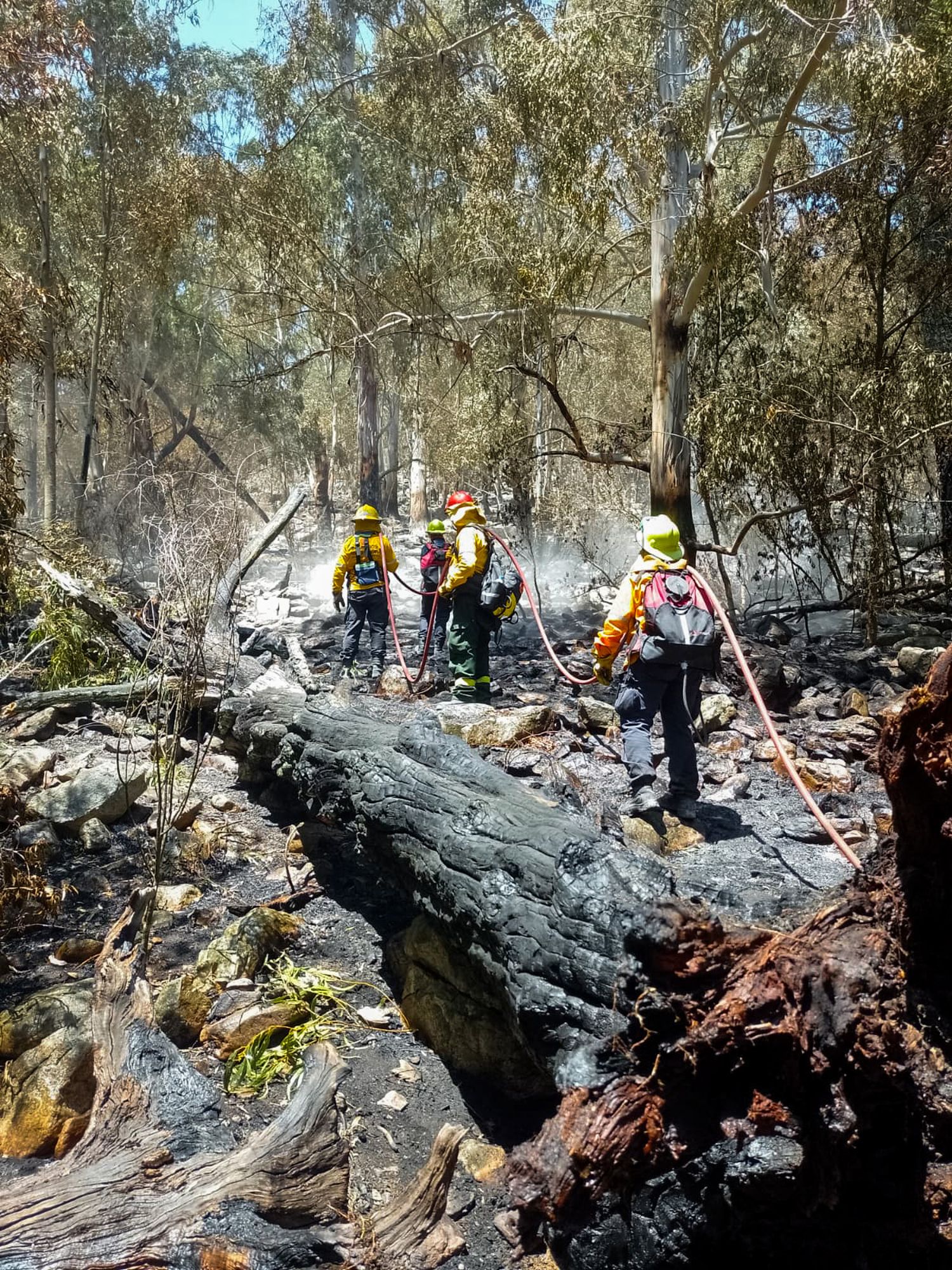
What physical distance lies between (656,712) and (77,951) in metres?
3.23

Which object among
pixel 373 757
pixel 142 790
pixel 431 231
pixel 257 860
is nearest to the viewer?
pixel 373 757

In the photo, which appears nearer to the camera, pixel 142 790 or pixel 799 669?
pixel 142 790

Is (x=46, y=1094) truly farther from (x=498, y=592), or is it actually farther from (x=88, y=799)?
(x=498, y=592)

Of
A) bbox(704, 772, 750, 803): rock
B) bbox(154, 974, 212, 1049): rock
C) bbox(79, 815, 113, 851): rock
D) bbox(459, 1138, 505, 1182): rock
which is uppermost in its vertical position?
bbox(704, 772, 750, 803): rock

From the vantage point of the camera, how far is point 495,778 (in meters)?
4.25

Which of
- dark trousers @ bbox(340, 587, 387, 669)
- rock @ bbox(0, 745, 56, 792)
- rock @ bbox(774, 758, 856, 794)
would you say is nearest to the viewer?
rock @ bbox(0, 745, 56, 792)

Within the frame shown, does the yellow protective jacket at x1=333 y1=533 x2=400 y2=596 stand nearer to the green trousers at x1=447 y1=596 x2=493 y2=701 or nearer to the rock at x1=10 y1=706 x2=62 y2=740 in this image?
the green trousers at x1=447 y1=596 x2=493 y2=701

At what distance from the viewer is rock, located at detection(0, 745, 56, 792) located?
5.82 meters

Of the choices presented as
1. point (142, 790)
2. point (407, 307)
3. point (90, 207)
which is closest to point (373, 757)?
point (142, 790)

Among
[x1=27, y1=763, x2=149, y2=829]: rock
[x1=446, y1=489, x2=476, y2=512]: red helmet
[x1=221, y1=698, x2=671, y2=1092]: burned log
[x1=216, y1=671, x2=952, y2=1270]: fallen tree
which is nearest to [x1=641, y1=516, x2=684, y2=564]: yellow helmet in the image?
[x1=221, y1=698, x2=671, y2=1092]: burned log

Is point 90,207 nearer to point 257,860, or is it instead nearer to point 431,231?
point 431,231

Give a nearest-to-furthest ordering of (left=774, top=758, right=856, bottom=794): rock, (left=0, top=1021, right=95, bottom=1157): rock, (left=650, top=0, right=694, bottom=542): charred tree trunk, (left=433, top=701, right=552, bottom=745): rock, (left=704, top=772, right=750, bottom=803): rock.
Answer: (left=0, top=1021, right=95, bottom=1157): rock
(left=704, top=772, right=750, bottom=803): rock
(left=774, top=758, right=856, bottom=794): rock
(left=433, top=701, right=552, bottom=745): rock
(left=650, top=0, right=694, bottom=542): charred tree trunk

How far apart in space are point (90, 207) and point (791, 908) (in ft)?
63.7

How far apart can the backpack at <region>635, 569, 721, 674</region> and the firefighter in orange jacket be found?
6cm
